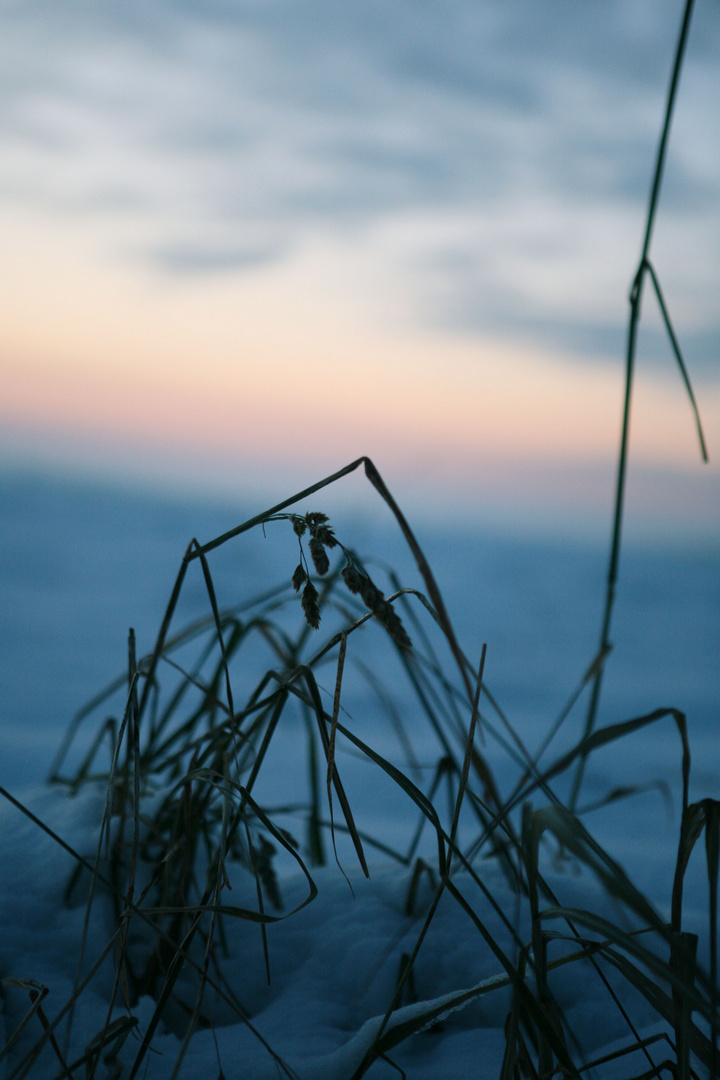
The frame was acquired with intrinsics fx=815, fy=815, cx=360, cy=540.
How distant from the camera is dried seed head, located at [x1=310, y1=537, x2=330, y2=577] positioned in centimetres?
50

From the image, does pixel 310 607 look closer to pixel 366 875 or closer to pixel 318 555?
pixel 318 555

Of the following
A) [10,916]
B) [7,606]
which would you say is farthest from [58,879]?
[7,606]

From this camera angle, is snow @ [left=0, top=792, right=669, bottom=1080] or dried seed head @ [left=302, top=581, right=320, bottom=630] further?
snow @ [left=0, top=792, right=669, bottom=1080]

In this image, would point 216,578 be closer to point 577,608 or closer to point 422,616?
point 422,616

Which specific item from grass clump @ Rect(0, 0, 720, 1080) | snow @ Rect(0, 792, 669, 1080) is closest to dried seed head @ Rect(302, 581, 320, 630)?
grass clump @ Rect(0, 0, 720, 1080)

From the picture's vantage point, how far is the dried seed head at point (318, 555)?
0.50 meters

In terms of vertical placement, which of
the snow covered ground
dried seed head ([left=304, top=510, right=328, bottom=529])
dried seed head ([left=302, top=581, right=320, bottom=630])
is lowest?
the snow covered ground

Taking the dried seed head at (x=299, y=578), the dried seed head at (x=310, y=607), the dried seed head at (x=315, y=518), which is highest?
the dried seed head at (x=315, y=518)

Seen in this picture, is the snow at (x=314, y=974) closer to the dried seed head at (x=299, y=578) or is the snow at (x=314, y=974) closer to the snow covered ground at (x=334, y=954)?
the snow covered ground at (x=334, y=954)

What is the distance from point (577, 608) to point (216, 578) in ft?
4.82

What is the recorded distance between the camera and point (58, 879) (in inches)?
31.7

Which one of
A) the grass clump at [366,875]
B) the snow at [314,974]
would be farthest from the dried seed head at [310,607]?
the snow at [314,974]

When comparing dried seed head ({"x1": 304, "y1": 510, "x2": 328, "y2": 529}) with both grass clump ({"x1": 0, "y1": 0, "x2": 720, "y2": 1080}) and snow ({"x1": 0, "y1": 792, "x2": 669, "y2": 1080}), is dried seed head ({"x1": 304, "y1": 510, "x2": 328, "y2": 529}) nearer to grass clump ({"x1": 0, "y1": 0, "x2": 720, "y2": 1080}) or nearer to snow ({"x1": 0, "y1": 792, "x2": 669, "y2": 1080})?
grass clump ({"x1": 0, "y1": 0, "x2": 720, "y2": 1080})

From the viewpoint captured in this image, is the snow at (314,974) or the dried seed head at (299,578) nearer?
the dried seed head at (299,578)
